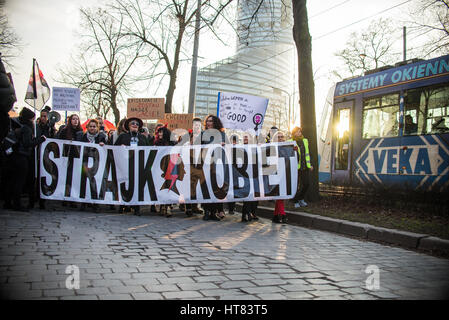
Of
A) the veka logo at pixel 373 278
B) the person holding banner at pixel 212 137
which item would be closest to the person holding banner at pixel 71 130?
the person holding banner at pixel 212 137

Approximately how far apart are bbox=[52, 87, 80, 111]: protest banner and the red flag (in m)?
3.05

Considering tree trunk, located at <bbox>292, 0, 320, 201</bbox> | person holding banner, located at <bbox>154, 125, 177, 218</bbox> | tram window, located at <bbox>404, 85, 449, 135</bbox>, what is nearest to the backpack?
person holding banner, located at <bbox>154, 125, 177, 218</bbox>

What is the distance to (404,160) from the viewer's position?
9656 mm

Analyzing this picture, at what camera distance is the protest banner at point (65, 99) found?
14641mm

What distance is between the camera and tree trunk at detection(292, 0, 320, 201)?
31.1 ft

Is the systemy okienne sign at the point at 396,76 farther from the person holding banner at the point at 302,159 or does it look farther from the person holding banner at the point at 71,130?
the person holding banner at the point at 71,130

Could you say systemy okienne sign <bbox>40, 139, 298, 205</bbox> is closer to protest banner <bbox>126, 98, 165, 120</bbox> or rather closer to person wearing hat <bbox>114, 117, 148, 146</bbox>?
person wearing hat <bbox>114, 117, 148, 146</bbox>

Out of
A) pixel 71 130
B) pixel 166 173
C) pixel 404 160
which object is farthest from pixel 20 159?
pixel 404 160

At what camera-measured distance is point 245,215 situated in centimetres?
768

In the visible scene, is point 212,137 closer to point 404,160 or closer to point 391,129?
point 404,160

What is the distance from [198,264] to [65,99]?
13.3 m

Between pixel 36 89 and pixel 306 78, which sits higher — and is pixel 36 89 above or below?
below

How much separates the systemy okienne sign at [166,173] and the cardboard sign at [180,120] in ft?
24.3
